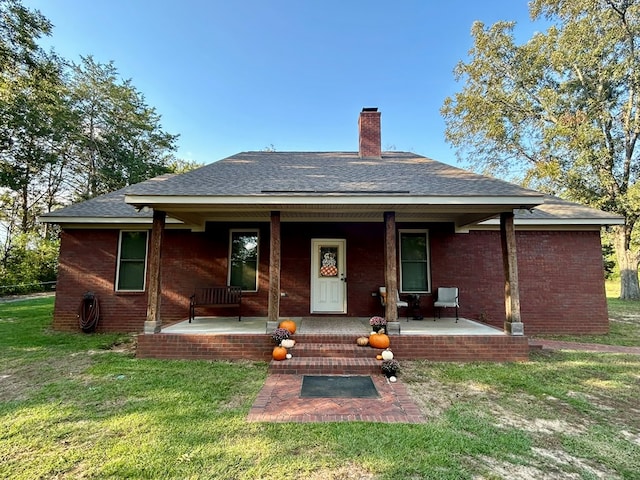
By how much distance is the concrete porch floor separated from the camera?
19.3 feet

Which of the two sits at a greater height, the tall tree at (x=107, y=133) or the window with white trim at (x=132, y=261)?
the tall tree at (x=107, y=133)

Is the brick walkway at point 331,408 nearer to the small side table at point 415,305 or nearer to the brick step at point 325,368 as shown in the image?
the brick step at point 325,368

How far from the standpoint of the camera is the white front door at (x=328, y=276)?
25.5 ft

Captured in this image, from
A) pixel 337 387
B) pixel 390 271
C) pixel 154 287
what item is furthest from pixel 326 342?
pixel 154 287

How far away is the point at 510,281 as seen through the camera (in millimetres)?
5785

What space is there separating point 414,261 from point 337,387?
183 inches

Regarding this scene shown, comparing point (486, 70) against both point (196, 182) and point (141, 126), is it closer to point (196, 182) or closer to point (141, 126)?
point (196, 182)

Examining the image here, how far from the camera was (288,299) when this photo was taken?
25.6 ft

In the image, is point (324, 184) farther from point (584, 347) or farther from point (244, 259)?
point (584, 347)

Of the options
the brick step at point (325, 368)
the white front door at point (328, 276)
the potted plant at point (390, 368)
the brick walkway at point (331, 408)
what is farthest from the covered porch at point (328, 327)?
the brick walkway at point (331, 408)

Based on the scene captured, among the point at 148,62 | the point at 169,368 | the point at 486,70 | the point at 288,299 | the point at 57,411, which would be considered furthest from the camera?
the point at 486,70

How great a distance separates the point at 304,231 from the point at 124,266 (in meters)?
4.80

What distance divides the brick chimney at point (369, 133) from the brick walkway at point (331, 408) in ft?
22.8

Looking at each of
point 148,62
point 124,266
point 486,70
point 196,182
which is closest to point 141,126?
point 148,62
